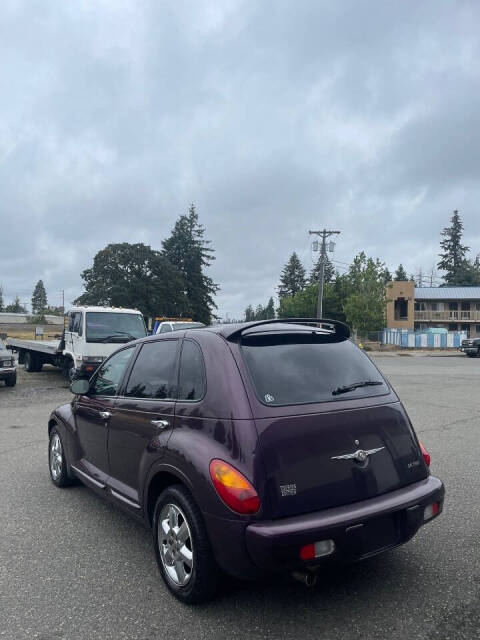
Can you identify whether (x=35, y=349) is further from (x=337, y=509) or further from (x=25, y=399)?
(x=337, y=509)

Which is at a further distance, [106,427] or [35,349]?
[35,349]

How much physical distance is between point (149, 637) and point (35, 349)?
51.2ft

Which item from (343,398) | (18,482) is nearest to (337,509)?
(343,398)

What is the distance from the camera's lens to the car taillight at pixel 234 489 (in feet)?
9.40

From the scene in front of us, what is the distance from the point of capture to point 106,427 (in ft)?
14.4

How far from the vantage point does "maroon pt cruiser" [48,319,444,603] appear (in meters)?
2.89

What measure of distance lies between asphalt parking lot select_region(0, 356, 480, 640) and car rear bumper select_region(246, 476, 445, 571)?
406 mm

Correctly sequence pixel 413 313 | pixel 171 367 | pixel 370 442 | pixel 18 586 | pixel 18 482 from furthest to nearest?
pixel 413 313, pixel 18 482, pixel 171 367, pixel 18 586, pixel 370 442

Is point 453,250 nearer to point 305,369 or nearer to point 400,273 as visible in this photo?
point 400,273

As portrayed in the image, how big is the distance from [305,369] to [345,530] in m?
1.01

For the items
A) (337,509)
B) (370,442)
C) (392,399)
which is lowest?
(337,509)

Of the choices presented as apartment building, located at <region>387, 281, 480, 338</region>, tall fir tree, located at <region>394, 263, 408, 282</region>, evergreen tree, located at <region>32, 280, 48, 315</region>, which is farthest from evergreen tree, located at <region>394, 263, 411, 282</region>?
evergreen tree, located at <region>32, 280, 48, 315</region>

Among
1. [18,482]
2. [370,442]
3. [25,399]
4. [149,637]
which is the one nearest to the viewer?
[149,637]

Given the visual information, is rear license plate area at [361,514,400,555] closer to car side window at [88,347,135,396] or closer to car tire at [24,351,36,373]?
car side window at [88,347,135,396]
